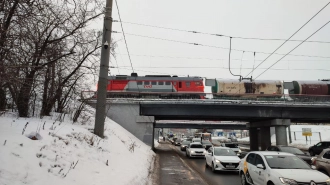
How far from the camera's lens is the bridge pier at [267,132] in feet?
90.7

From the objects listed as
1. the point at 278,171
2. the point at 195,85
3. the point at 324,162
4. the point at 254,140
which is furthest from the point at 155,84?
the point at 278,171

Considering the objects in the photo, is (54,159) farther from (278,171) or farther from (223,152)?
(223,152)

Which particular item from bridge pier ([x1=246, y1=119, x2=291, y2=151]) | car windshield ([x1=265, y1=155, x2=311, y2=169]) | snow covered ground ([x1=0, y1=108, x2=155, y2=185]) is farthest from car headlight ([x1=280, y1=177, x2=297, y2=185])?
bridge pier ([x1=246, y1=119, x2=291, y2=151])

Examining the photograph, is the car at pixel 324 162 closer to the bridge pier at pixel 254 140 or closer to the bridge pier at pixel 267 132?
the bridge pier at pixel 267 132

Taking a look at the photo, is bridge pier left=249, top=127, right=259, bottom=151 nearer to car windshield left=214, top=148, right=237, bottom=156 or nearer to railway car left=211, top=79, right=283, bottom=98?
railway car left=211, top=79, right=283, bottom=98

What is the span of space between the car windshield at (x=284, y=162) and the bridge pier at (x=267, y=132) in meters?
20.8

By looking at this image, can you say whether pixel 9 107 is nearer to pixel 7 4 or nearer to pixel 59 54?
→ pixel 59 54

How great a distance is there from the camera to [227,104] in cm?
2638

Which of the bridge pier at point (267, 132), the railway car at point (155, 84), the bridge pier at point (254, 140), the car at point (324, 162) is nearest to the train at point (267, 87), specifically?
the railway car at point (155, 84)

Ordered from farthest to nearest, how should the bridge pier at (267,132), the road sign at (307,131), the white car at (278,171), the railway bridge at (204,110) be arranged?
the road sign at (307,131) → the bridge pier at (267,132) → the railway bridge at (204,110) → the white car at (278,171)

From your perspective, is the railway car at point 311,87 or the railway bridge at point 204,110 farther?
the railway car at point 311,87

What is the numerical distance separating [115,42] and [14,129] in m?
7.78

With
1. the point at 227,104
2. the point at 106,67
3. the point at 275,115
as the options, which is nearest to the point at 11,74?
the point at 106,67

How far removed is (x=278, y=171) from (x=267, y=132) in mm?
27571
